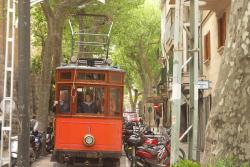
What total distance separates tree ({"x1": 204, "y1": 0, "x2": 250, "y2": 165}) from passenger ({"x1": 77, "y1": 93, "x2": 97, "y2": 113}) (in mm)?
9473

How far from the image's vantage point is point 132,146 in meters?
16.9

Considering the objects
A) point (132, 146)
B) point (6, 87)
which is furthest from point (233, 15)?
point (132, 146)

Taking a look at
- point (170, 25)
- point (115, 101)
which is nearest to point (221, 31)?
point (115, 101)

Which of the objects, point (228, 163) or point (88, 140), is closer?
point (228, 163)

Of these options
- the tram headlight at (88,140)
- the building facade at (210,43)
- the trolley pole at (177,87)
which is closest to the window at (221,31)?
the building facade at (210,43)

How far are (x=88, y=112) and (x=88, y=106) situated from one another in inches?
6.6

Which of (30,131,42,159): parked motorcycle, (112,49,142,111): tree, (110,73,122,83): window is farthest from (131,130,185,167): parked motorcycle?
(112,49,142,111): tree

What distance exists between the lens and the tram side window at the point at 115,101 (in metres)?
15.2

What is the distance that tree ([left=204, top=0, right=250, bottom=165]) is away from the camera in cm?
555

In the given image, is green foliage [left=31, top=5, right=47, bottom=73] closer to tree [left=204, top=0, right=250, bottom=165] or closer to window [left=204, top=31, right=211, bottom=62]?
window [left=204, top=31, right=211, bottom=62]

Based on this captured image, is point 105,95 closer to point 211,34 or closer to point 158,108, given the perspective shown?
point 211,34

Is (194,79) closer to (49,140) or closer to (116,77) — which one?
(116,77)

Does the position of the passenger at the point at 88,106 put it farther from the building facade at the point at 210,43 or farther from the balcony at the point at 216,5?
the balcony at the point at 216,5

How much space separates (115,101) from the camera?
50.3ft
